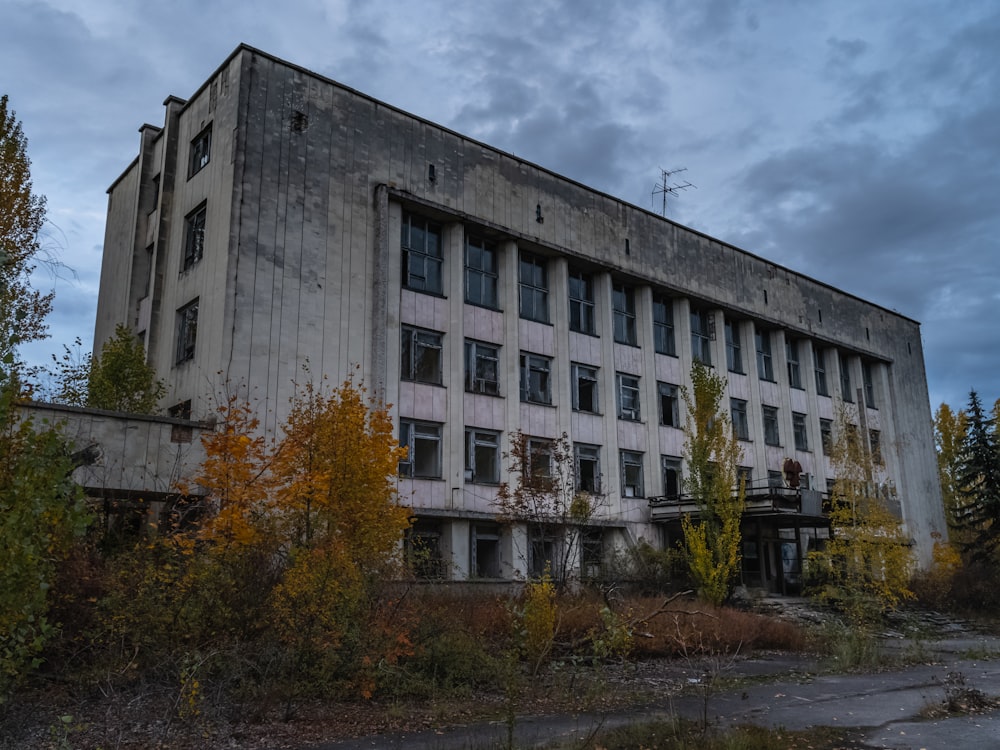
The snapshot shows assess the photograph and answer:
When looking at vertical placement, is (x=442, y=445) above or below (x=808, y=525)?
above

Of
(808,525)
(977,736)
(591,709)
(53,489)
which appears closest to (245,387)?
(591,709)

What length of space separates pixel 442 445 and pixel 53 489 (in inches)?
729

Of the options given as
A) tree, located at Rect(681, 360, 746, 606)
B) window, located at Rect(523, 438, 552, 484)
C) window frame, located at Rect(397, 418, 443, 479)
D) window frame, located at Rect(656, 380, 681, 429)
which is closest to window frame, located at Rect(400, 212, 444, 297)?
window frame, located at Rect(397, 418, 443, 479)

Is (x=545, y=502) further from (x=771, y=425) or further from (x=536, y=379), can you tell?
(x=771, y=425)

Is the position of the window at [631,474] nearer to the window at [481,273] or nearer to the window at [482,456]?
the window at [482,456]

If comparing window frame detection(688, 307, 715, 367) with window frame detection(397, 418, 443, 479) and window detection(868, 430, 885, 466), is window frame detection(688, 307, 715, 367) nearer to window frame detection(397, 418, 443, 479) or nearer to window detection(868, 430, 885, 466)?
window detection(868, 430, 885, 466)

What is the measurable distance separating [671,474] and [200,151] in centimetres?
1995

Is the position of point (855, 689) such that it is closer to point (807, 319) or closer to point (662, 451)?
point (662, 451)

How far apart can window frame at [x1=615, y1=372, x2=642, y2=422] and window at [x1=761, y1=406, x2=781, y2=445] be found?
25.7 feet

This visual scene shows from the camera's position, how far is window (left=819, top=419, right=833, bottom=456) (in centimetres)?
3894

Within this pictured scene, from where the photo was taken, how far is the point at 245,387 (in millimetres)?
21828

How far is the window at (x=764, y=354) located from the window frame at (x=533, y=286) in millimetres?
12012

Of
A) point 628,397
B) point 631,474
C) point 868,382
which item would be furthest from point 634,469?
point 868,382

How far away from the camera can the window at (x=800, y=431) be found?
38094 mm
